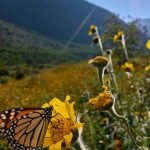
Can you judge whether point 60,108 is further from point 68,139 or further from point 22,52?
point 22,52

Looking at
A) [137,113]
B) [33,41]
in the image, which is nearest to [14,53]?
[33,41]

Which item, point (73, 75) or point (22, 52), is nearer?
point (73, 75)

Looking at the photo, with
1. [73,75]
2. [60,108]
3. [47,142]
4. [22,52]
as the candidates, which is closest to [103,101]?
[60,108]

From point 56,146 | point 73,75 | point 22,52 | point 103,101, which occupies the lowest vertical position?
point 56,146

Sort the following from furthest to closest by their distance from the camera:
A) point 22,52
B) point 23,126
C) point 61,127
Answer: point 22,52 → point 23,126 → point 61,127

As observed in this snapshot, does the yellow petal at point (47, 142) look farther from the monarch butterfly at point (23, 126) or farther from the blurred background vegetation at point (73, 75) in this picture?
the blurred background vegetation at point (73, 75)

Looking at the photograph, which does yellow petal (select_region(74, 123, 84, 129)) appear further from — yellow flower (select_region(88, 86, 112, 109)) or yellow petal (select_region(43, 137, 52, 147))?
yellow flower (select_region(88, 86, 112, 109))

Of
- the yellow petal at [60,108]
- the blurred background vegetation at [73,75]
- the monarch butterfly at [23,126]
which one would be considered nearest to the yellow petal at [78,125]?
the yellow petal at [60,108]
